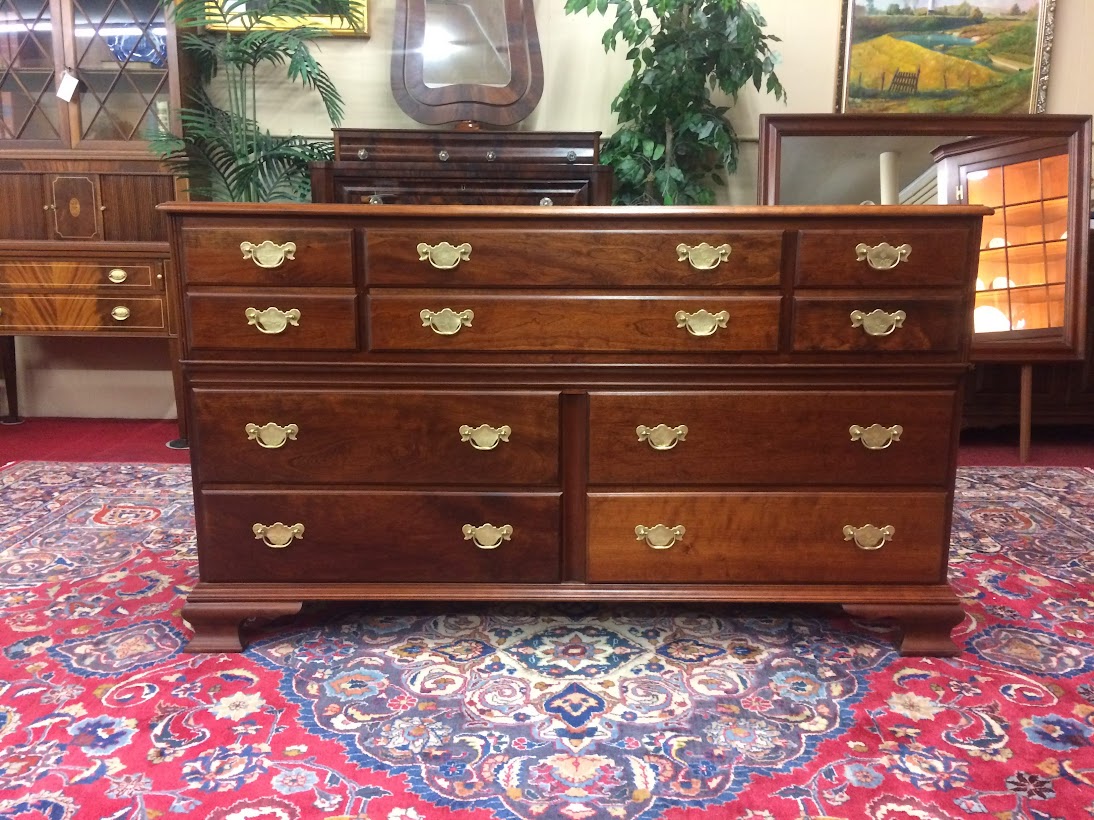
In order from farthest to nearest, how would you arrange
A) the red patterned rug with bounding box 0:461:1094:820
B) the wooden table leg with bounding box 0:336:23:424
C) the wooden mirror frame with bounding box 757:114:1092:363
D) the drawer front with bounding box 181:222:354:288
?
the wooden table leg with bounding box 0:336:23:424
the wooden mirror frame with bounding box 757:114:1092:363
the drawer front with bounding box 181:222:354:288
the red patterned rug with bounding box 0:461:1094:820

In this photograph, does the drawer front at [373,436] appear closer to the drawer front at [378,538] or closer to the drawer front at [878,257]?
the drawer front at [378,538]

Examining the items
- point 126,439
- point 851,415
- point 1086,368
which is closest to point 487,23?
point 851,415

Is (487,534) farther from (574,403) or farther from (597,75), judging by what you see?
(597,75)

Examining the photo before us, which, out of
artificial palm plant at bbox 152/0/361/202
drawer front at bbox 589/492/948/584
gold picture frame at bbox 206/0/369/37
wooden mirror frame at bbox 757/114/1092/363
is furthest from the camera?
gold picture frame at bbox 206/0/369/37

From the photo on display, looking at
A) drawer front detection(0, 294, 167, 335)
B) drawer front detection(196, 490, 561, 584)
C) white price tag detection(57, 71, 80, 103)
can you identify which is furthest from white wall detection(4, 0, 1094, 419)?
drawer front detection(196, 490, 561, 584)

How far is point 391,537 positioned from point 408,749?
45 cm

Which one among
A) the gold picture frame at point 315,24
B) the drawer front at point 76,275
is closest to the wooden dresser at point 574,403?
the drawer front at point 76,275

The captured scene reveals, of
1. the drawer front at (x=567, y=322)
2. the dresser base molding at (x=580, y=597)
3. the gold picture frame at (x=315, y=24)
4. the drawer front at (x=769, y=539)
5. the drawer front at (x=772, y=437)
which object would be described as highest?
the gold picture frame at (x=315, y=24)

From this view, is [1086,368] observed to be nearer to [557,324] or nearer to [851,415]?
[851,415]

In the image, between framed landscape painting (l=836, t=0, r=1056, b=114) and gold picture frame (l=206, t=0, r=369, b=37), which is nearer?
gold picture frame (l=206, t=0, r=369, b=37)

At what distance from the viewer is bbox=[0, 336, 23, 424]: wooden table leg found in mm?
3537

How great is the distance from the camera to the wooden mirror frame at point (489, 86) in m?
2.89

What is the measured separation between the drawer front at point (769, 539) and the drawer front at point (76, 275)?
8.11ft

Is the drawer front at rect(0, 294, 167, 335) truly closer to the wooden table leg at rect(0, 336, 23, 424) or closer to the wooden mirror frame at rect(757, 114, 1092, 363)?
the wooden table leg at rect(0, 336, 23, 424)
